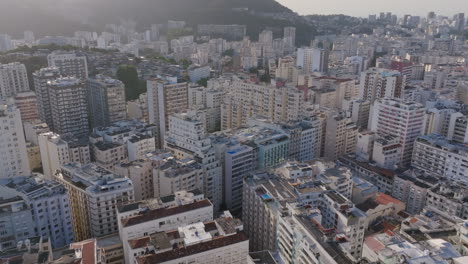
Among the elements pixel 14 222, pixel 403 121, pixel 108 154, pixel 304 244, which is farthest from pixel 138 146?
pixel 403 121

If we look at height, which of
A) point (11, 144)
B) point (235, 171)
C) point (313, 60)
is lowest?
point (235, 171)

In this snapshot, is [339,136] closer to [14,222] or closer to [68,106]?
[14,222]

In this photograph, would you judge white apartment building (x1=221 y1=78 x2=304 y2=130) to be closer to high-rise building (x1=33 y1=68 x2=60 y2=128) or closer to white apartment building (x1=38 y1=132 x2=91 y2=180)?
white apartment building (x1=38 y1=132 x2=91 y2=180)

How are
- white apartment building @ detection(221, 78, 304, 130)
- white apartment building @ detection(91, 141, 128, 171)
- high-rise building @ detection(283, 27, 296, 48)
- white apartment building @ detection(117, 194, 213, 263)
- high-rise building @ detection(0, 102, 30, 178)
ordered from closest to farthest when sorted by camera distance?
white apartment building @ detection(117, 194, 213, 263)
high-rise building @ detection(0, 102, 30, 178)
white apartment building @ detection(91, 141, 128, 171)
white apartment building @ detection(221, 78, 304, 130)
high-rise building @ detection(283, 27, 296, 48)

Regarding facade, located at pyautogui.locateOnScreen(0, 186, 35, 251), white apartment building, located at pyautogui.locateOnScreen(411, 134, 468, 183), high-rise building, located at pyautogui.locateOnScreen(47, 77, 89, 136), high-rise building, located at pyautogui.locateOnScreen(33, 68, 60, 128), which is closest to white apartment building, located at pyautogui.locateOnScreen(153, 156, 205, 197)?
facade, located at pyautogui.locateOnScreen(0, 186, 35, 251)

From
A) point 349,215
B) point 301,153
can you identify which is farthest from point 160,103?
point 349,215
